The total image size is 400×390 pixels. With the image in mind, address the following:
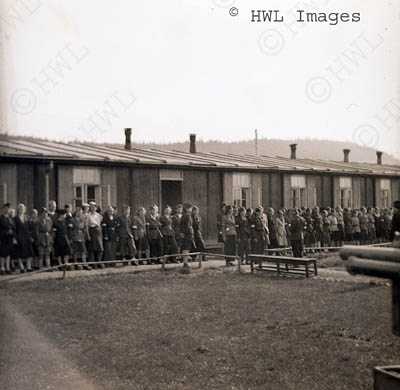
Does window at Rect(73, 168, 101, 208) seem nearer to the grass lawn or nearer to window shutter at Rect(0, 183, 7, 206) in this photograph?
window shutter at Rect(0, 183, 7, 206)

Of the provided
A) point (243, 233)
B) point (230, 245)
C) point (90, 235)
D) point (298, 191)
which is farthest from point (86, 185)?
point (298, 191)

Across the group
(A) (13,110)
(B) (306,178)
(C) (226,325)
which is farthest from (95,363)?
(B) (306,178)

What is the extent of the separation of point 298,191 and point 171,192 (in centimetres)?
487

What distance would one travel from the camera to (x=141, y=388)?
211 inches

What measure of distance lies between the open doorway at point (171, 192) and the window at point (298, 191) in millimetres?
4406

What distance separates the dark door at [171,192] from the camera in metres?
14.6

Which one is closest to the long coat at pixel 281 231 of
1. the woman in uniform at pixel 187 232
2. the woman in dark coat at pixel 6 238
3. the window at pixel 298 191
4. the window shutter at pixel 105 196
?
the window at pixel 298 191

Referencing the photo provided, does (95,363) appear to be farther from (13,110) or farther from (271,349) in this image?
(13,110)

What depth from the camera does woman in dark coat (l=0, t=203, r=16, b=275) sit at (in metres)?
10.4

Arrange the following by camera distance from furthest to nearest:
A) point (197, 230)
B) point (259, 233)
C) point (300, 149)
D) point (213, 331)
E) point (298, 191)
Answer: point (300, 149), point (298, 191), point (259, 233), point (197, 230), point (213, 331)

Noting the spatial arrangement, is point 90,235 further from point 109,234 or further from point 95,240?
point 109,234

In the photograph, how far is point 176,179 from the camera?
14.4m

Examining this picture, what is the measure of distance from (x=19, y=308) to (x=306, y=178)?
11.9 meters

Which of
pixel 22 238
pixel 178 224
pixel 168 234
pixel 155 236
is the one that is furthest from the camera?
pixel 178 224
